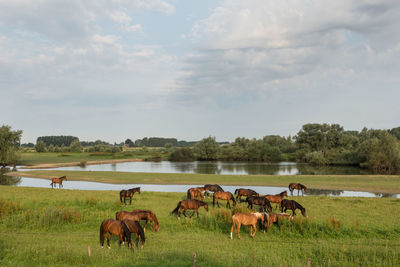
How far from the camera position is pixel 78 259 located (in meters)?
7.86

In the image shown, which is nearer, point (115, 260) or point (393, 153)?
point (115, 260)

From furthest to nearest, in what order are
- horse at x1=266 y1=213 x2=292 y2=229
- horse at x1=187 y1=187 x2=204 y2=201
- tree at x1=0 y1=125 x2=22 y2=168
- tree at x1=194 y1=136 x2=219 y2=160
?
tree at x1=194 y1=136 x2=219 y2=160, tree at x1=0 y1=125 x2=22 y2=168, horse at x1=187 y1=187 x2=204 y2=201, horse at x1=266 y1=213 x2=292 y2=229

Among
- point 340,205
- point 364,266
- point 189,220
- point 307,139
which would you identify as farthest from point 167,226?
point 307,139

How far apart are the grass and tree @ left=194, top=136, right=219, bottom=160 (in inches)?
3402

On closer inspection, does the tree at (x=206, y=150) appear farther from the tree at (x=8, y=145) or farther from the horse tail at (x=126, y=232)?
the horse tail at (x=126, y=232)

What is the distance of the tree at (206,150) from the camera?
336ft

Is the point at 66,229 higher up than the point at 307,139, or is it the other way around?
the point at 307,139

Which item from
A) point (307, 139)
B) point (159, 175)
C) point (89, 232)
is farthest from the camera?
point (307, 139)

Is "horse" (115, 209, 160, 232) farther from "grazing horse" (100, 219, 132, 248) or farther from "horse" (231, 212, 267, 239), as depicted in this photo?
"horse" (231, 212, 267, 239)

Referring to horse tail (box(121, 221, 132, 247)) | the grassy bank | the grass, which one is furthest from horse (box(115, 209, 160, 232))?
the grassy bank

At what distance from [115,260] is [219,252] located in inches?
134

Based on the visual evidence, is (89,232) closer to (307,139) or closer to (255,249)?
(255,249)

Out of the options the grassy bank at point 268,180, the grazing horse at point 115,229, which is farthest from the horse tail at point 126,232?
the grassy bank at point 268,180

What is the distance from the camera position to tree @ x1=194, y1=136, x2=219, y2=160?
102438mm
